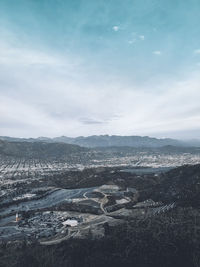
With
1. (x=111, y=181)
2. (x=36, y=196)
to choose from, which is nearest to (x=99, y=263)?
(x=36, y=196)

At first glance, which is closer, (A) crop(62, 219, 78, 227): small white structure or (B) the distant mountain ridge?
(A) crop(62, 219, 78, 227): small white structure

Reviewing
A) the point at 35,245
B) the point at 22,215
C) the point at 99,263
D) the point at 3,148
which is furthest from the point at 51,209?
the point at 3,148

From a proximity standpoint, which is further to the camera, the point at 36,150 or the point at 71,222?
the point at 36,150

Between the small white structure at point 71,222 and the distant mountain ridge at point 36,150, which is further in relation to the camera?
the distant mountain ridge at point 36,150

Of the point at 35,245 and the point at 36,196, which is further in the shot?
the point at 36,196

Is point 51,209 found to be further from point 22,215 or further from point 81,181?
point 81,181

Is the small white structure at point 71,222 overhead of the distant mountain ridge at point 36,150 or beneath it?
beneath

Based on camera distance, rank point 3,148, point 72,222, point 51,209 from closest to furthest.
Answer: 1. point 72,222
2. point 51,209
3. point 3,148

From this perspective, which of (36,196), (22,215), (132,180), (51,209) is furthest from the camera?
(132,180)

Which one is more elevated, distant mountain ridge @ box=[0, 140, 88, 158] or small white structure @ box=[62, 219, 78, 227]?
distant mountain ridge @ box=[0, 140, 88, 158]

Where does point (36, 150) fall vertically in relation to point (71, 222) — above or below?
above
